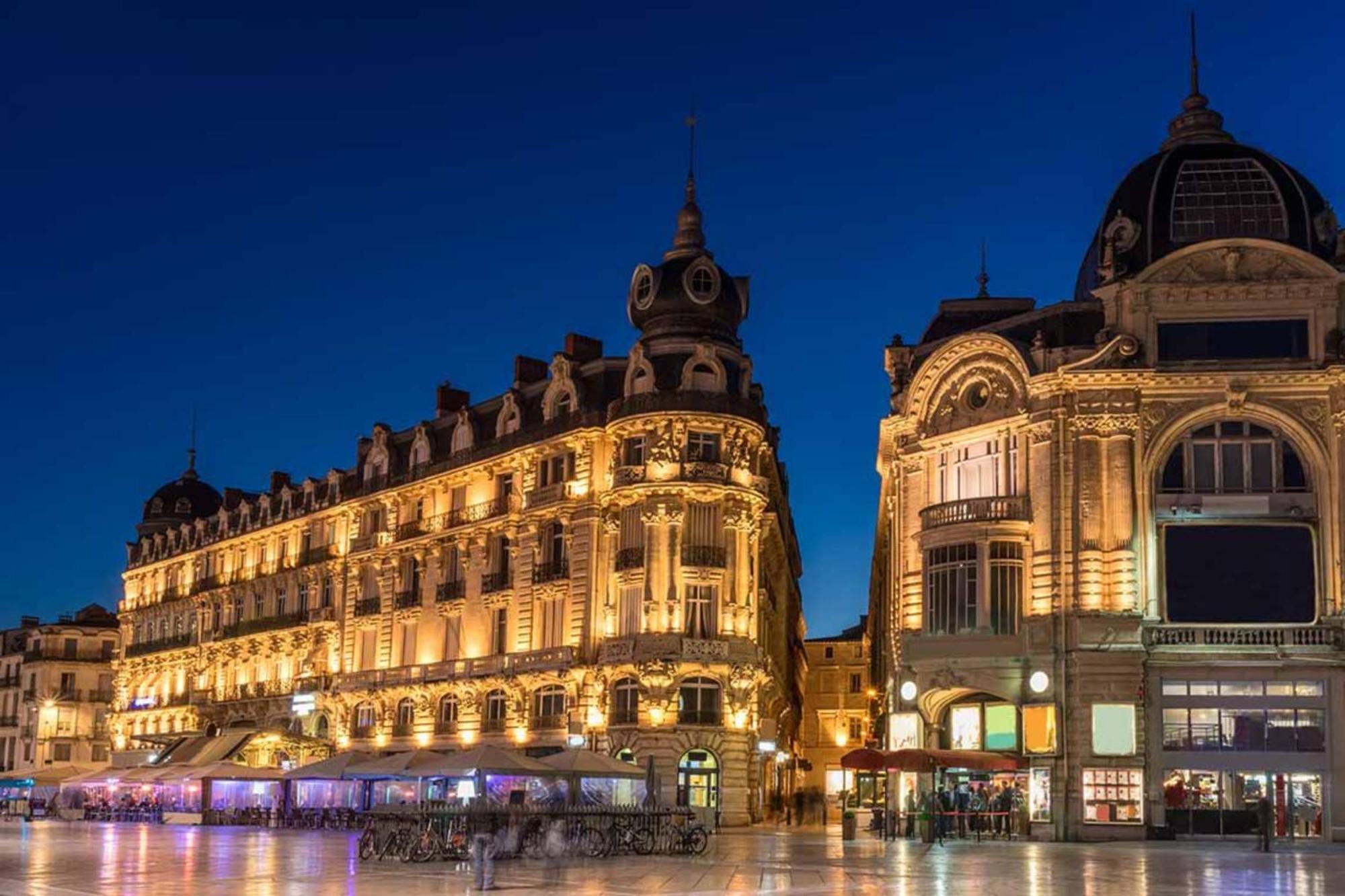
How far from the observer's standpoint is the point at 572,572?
6506 cm

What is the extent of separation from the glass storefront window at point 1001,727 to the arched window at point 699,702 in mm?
12801

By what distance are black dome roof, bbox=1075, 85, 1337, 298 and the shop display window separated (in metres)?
15.8

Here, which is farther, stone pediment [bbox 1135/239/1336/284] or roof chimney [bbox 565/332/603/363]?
roof chimney [bbox 565/332/603/363]

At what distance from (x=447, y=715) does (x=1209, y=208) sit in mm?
37587

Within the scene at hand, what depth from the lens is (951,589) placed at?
2060 inches

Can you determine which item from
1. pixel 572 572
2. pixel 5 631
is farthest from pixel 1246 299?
pixel 5 631

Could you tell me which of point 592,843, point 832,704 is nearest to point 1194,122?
point 592,843

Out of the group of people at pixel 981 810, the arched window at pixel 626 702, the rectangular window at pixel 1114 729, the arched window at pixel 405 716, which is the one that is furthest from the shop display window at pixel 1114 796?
the arched window at pixel 405 716

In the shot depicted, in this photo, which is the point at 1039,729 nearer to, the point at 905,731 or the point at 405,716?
the point at 905,731

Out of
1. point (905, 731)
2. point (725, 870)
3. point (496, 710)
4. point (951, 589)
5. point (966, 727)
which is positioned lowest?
point (725, 870)

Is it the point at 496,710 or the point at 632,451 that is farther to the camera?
the point at 496,710

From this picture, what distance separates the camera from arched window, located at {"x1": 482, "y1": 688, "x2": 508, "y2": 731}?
220ft

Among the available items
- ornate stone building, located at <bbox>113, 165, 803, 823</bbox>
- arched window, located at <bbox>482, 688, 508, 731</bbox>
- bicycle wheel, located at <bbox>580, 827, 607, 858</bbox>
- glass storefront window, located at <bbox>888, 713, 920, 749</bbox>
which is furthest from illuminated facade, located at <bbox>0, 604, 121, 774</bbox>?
bicycle wheel, located at <bbox>580, 827, 607, 858</bbox>

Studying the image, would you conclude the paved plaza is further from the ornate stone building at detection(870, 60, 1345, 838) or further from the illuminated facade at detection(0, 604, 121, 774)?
the illuminated facade at detection(0, 604, 121, 774)
